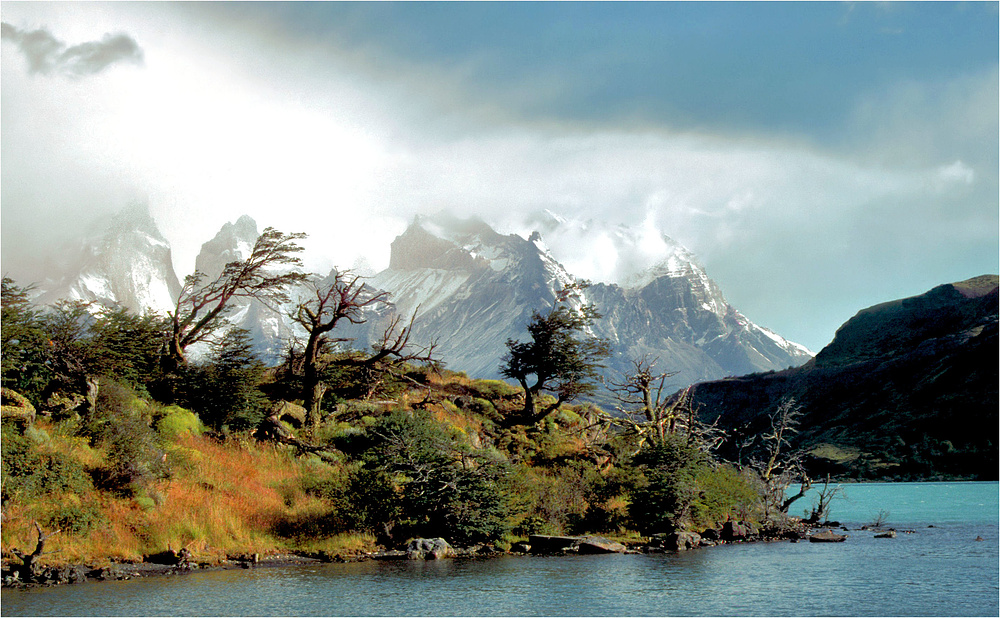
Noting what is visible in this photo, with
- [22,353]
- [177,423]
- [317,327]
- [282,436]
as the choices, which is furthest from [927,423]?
[22,353]

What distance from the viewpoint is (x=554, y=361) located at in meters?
45.6

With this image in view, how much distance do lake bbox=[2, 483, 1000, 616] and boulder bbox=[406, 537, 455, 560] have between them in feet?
3.47

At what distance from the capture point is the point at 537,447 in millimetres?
38781

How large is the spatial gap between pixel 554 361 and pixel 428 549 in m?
20.7

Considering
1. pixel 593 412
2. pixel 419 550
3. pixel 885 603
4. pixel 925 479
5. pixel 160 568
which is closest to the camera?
pixel 885 603

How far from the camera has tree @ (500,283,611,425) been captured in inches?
1794

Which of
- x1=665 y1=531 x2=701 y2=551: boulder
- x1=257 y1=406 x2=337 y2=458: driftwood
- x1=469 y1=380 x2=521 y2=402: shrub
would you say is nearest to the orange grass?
x1=257 y1=406 x2=337 y2=458: driftwood

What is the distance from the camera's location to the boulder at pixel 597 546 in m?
28.5

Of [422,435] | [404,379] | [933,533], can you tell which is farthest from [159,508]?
[933,533]

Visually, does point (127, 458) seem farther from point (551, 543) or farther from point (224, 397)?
point (551, 543)

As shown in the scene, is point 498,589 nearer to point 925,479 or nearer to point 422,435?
point 422,435

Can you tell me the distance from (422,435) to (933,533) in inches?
1077

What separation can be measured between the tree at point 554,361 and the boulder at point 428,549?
17791 mm

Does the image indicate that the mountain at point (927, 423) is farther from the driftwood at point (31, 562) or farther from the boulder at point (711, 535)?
the driftwood at point (31, 562)
